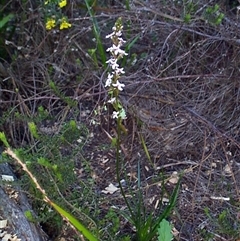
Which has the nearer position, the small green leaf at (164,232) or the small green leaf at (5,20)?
the small green leaf at (164,232)

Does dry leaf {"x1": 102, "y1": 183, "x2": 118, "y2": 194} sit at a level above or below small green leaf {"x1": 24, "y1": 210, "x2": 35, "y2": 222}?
below

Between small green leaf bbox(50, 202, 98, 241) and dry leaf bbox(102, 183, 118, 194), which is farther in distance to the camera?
dry leaf bbox(102, 183, 118, 194)

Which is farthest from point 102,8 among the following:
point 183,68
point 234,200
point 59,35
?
point 234,200

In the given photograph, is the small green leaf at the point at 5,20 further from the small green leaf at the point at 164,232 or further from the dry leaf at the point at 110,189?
the small green leaf at the point at 164,232

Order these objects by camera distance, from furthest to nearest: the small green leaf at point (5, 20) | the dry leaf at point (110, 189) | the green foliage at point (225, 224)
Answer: the small green leaf at point (5, 20) < the dry leaf at point (110, 189) < the green foliage at point (225, 224)

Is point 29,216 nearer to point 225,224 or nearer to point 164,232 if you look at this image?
point 164,232

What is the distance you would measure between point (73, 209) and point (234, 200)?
593 millimetres

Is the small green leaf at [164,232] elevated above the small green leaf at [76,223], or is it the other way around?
the small green leaf at [76,223]

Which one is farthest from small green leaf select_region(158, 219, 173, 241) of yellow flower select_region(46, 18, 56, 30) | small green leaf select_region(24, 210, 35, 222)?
yellow flower select_region(46, 18, 56, 30)

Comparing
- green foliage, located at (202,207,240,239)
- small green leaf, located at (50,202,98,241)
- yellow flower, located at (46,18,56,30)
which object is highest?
yellow flower, located at (46,18,56,30)

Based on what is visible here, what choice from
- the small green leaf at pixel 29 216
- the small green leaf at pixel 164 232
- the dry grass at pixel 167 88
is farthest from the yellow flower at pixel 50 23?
the small green leaf at pixel 164 232

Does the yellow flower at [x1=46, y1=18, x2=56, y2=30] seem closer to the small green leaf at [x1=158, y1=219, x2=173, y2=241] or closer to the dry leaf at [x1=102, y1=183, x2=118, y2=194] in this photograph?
the dry leaf at [x1=102, y1=183, x2=118, y2=194]

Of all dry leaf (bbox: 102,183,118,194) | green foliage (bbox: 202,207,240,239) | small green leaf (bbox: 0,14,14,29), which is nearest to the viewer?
green foliage (bbox: 202,207,240,239)

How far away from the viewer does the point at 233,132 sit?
89.5 inches
